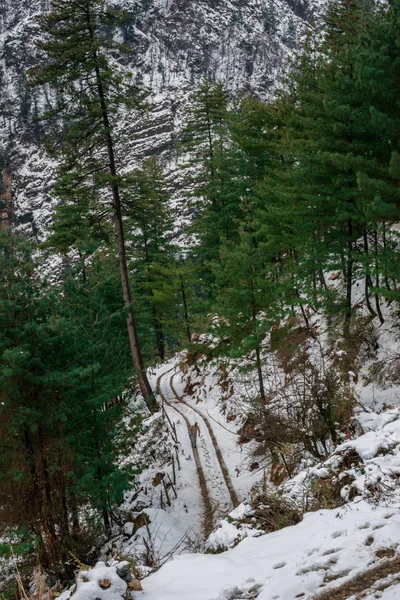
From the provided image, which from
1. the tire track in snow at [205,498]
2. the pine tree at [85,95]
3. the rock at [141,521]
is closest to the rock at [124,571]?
the tire track in snow at [205,498]

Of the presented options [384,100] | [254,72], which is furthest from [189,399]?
[254,72]

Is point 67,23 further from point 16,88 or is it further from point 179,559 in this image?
point 16,88

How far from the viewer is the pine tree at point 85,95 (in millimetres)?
13469

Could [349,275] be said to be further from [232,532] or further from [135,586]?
[135,586]

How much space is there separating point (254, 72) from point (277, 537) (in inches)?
6886

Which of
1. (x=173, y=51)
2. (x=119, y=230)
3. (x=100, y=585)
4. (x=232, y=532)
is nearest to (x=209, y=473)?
(x=232, y=532)

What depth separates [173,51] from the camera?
6211 inches

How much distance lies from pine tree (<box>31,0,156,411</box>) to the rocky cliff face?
134439mm

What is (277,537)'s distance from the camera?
4566 millimetres

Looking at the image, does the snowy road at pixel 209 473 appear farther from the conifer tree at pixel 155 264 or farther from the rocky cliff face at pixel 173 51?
the rocky cliff face at pixel 173 51

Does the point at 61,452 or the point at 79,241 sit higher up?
the point at 79,241

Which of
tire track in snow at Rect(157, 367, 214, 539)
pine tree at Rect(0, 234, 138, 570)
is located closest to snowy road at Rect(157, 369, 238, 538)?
tire track in snow at Rect(157, 367, 214, 539)

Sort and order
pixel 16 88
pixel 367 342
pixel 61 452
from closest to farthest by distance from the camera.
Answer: pixel 61 452 → pixel 367 342 → pixel 16 88

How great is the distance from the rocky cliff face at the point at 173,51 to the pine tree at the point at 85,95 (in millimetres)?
134439
